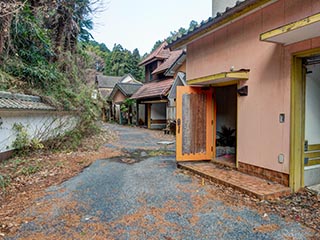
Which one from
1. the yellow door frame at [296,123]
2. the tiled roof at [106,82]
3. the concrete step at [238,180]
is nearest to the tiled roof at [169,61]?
the concrete step at [238,180]


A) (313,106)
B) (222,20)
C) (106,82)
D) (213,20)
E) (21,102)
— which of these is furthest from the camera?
(106,82)

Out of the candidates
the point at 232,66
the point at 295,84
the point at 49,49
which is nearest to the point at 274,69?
the point at 295,84

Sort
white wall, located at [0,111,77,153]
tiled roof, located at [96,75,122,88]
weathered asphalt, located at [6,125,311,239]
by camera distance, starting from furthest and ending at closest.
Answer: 1. tiled roof, located at [96,75,122,88]
2. white wall, located at [0,111,77,153]
3. weathered asphalt, located at [6,125,311,239]

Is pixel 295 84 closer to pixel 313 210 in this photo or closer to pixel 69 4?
pixel 313 210

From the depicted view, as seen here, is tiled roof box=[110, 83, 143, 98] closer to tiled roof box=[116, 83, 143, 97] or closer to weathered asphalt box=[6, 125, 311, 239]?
tiled roof box=[116, 83, 143, 97]

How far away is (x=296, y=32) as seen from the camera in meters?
3.75

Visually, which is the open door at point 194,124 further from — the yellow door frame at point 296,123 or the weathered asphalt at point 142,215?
the yellow door frame at point 296,123

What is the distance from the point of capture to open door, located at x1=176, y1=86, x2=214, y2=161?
6.56m

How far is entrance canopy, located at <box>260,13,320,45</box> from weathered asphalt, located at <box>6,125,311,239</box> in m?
2.81

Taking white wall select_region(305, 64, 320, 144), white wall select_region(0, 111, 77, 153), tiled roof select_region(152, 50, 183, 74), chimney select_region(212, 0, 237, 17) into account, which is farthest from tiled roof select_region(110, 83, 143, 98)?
white wall select_region(305, 64, 320, 144)

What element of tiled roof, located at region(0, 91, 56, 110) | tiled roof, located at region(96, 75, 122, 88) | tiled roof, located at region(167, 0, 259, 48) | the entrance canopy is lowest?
tiled roof, located at region(0, 91, 56, 110)

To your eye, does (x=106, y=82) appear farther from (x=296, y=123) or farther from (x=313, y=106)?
(x=296, y=123)

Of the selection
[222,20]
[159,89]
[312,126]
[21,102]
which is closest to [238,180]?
[312,126]

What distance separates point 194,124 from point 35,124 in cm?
544
